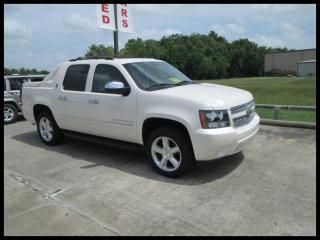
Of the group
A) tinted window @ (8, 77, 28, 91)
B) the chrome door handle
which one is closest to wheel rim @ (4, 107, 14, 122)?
tinted window @ (8, 77, 28, 91)

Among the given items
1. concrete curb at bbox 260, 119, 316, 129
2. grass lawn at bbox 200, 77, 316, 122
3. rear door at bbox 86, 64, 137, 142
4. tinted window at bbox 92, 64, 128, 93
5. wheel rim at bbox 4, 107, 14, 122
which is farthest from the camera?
wheel rim at bbox 4, 107, 14, 122

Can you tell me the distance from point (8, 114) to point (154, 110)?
7.55 m

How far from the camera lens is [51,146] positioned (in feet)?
23.6

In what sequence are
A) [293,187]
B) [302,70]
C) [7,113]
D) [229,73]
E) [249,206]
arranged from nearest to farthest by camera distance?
[249,206]
[293,187]
[7,113]
[302,70]
[229,73]

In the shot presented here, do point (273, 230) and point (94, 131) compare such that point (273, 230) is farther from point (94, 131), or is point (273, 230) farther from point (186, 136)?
point (94, 131)

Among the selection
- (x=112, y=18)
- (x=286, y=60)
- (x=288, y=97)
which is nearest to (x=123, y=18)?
(x=112, y=18)

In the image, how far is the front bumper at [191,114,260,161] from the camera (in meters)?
4.44

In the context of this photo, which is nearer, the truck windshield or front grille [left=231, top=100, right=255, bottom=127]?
front grille [left=231, top=100, right=255, bottom=127]

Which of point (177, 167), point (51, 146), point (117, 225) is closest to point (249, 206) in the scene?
point (177, 167)

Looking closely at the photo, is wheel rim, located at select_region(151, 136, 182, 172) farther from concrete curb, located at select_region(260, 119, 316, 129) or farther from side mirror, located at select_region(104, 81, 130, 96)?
concrete curb, located at select_region(260, 119, 316, 129)

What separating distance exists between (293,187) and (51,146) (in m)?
Result: 5.00

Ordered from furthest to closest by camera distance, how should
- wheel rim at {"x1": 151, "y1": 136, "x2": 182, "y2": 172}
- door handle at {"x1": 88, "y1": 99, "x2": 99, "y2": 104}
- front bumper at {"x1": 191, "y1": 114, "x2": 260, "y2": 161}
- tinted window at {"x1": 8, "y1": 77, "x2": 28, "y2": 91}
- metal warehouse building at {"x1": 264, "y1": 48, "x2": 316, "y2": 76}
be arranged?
metal warehouse building at {"x1": 264, "y1": 48, "x2": 316, "y2": 76} → tinted window at {"x1": 8, "y1": 77, "x2": 28, "y2": 91} → door handle at {"x1": 88, "y1": 99, "x2": 99, "y2": 104} → wheel rim at {"x1": 151, "y1": 136, "x2": 182, "y2": 172} → front bumper at {"x1": 191, "y1": 114, "x2": 260, "y2": 161}

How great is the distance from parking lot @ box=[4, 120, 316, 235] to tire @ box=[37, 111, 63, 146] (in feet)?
2.19

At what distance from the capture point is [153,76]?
18.1 ft
